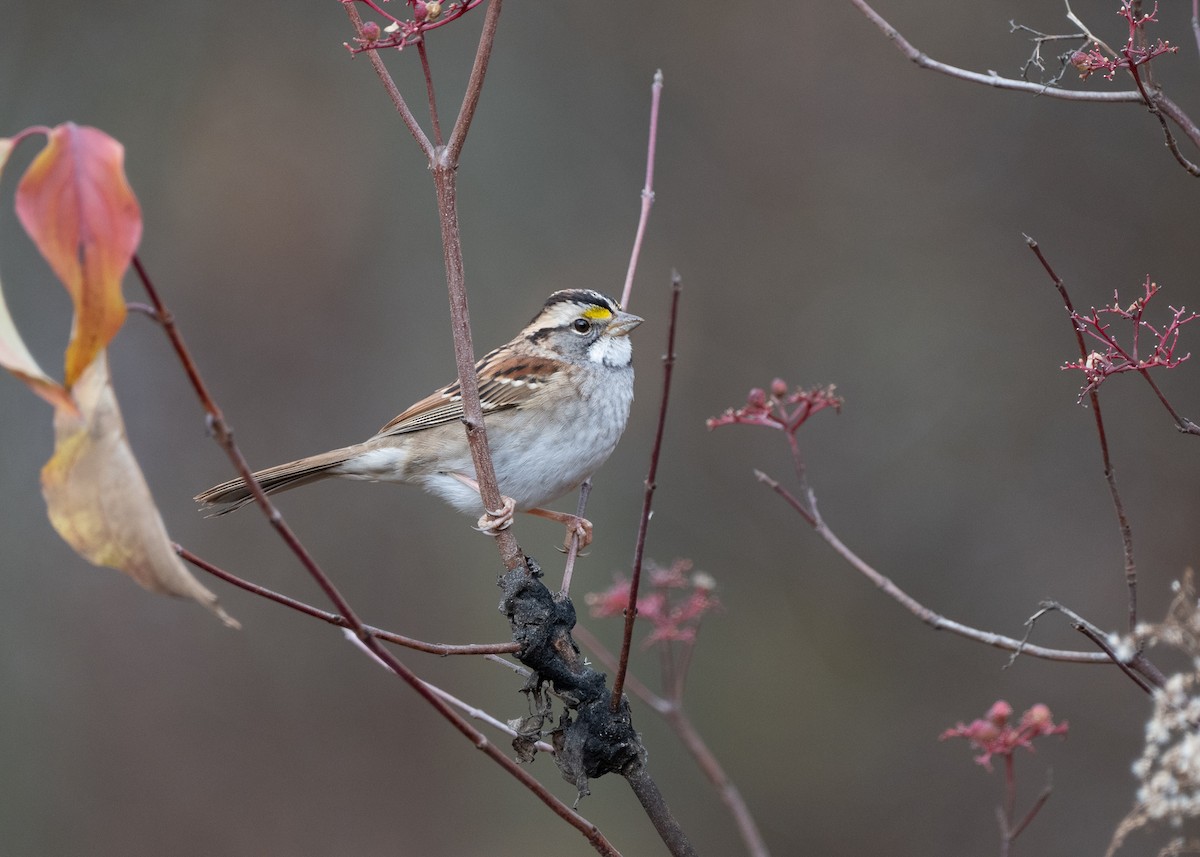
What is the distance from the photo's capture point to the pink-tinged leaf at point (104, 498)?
1.33m

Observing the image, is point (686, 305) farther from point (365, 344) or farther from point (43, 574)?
point (43, 574)

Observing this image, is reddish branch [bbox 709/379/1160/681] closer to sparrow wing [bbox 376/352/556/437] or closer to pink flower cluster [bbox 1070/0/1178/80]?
pink flower cluster [bbox 1070/0/1178/80]

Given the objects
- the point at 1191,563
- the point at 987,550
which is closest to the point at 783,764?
the point at 987,550

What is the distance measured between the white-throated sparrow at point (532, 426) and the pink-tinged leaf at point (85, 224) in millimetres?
2629

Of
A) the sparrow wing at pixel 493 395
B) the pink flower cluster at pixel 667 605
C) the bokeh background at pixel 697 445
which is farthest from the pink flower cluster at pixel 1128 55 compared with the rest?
the bokeh background at pixel 697 445

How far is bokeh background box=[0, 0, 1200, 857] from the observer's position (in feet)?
20.5

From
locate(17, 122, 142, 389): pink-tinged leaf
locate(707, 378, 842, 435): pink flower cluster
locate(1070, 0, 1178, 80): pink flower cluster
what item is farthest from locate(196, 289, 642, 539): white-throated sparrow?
locate(17, 122, 142, 389): pink-tinged leaf

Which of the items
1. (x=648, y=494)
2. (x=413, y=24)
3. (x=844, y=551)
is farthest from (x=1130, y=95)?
(x=413, y=24)

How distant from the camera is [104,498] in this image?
1.35 meters

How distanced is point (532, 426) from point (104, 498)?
2724mm

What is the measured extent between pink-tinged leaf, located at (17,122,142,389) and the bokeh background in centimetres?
509

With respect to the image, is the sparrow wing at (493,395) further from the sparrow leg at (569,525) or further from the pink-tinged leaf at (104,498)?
the pink-tinged leaf at (104,498)

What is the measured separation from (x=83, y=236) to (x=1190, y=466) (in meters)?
5.74

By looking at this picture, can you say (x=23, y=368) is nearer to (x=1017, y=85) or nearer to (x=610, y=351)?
(x=1017, y=85)
